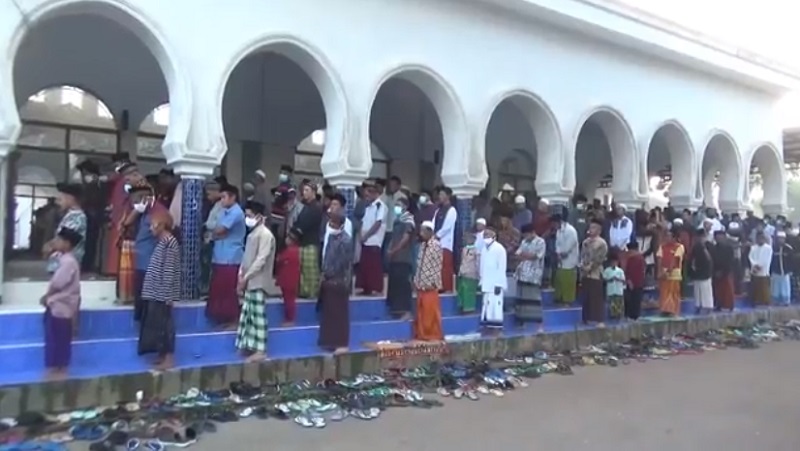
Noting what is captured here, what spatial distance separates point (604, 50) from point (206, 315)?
8.29 metres

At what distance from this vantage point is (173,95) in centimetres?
774

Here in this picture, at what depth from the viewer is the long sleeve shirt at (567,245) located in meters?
10.5

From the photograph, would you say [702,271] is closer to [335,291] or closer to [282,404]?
[335,291]

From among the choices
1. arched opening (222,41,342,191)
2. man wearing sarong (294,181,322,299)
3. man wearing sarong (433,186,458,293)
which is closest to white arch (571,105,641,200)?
man wearing sarong (433,186,458,293)

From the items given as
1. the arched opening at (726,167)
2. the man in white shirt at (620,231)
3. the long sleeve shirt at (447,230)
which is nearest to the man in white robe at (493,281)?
the long sleeve shirt at (447,230)

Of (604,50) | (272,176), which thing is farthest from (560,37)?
(272,176)

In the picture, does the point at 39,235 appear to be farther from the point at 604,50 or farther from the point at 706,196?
the point at 706,196

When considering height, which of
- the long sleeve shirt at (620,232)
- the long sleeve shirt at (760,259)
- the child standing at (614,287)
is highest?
the long sleeve shirt at (620,232)

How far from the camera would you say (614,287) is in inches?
424

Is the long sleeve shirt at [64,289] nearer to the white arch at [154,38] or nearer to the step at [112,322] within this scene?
the step at [112,322]

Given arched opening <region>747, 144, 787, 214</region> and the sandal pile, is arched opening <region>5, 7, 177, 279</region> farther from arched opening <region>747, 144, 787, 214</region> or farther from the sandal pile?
arched opening <region>747, 144, 787, 214</region>

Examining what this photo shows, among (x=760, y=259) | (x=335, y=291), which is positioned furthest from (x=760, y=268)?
(x=335, y=291)

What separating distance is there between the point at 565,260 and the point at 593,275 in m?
0.45

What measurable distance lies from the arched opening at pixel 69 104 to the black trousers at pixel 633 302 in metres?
7.02
